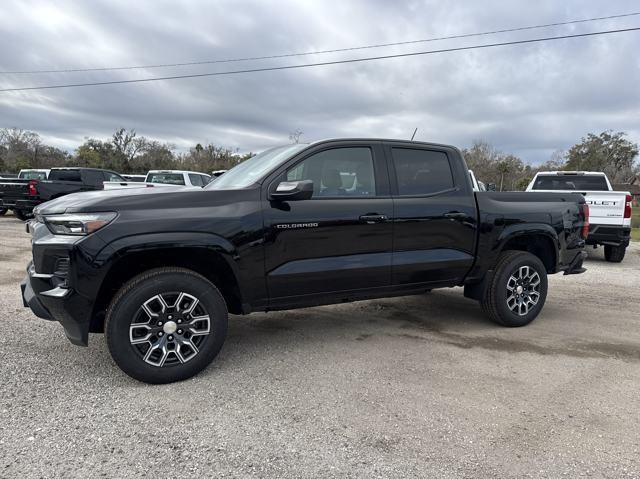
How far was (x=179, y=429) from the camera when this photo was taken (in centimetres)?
284

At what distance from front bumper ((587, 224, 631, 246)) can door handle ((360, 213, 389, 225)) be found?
6884 mm

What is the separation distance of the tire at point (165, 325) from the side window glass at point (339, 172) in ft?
3.99

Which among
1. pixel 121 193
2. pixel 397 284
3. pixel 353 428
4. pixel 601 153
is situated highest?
pixel 601 153

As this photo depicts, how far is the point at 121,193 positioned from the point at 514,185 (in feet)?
153

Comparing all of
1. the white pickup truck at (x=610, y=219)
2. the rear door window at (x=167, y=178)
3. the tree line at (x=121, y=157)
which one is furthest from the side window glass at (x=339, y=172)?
the tree line at (x=121, y=157)

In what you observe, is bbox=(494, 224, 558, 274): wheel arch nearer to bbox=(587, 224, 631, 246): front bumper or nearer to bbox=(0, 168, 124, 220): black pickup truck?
bbox=(587, 224, 631, 246): front bumper

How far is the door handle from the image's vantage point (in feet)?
13.2

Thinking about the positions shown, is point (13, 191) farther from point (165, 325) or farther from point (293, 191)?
point (293, 191)

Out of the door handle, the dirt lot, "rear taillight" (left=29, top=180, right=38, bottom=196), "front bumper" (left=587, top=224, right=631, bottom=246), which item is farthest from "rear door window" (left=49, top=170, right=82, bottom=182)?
"front bumper" (left=587, top=224, right=631, bottom=246)

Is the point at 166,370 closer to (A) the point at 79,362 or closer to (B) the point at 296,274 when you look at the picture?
(A) the point at 79,362

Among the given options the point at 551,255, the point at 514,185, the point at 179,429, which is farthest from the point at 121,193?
the point at 514,185

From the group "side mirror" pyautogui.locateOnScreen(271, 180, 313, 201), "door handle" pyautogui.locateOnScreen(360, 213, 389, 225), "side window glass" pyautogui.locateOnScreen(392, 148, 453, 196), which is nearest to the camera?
"side mirror" pyautogui.locateOnScreen(271, 180, 313, 201)

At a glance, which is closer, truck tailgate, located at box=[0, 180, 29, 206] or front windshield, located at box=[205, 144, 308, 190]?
front windshield, located at box=[205, 144, 308, 190]

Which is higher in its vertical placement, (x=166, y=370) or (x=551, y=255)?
(x=551, y=255)
